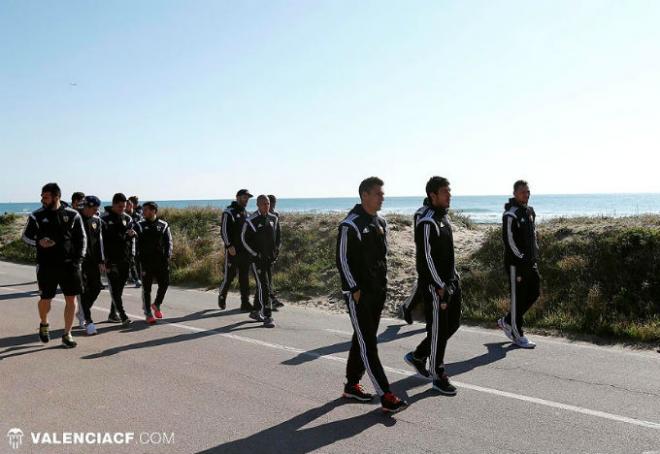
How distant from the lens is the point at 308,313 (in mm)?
10391

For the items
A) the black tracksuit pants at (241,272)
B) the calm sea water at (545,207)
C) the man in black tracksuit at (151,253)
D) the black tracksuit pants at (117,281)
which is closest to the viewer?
the black tracksuit pants at (117,281)

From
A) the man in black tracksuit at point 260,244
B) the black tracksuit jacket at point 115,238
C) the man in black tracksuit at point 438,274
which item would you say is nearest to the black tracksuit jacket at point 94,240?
the black tracksuit jacket at point 115,238

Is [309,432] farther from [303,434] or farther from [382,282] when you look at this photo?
[382,282]

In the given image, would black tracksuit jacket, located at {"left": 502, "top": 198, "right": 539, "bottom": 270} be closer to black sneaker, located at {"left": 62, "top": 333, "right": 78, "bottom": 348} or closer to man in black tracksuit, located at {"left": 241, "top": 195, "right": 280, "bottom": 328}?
man in black tracksuit, located at {"left": 241, "top": 195, "right": 280, "bottom": 328}

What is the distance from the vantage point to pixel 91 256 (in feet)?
29.6

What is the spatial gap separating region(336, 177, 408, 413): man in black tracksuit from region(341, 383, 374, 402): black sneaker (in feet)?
0.94

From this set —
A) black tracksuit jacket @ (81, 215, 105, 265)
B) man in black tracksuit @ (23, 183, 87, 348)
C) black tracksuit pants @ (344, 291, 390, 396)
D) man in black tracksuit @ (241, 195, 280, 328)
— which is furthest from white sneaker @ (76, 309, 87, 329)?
black tracksuit pants @ (344, 291, 390, 396)

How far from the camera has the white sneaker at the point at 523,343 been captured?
733 cm

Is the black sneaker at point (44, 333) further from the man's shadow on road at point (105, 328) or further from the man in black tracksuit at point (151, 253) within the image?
the man in black tracksuit at point (151, 253)

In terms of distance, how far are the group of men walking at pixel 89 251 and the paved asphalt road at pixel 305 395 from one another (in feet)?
2.40

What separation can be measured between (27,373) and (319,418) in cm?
360

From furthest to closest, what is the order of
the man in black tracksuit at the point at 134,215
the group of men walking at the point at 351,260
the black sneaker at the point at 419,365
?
the man in black tracksuit at the point at 134,215, the black sneaker at the point at 419,365, the group of men walking at the point at 351,260

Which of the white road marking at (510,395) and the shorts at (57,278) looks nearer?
the white road marking at (510,395)

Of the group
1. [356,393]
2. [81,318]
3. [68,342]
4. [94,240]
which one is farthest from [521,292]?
[81,318]
